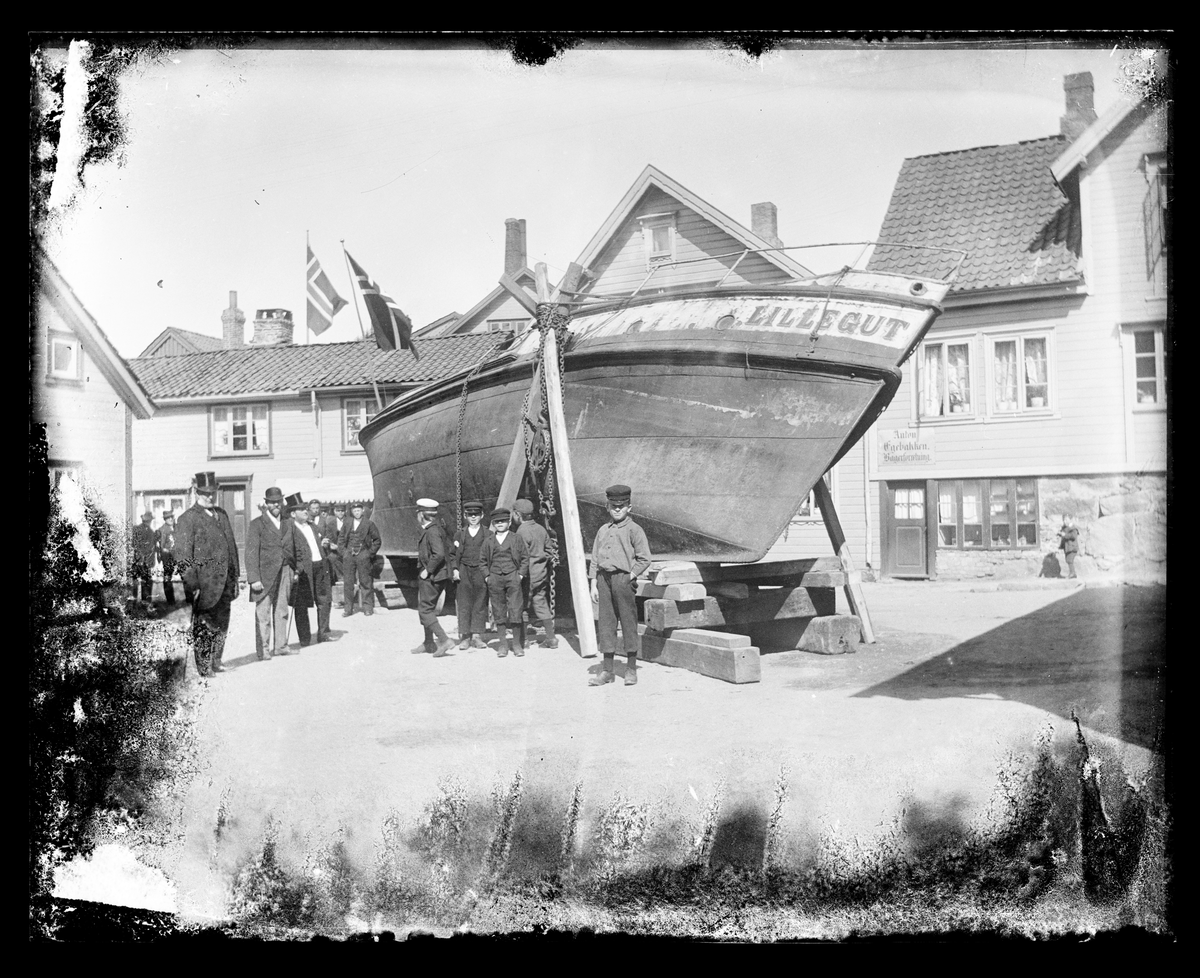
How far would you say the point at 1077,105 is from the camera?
3.82 meters

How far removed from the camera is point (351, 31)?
371 centimetres

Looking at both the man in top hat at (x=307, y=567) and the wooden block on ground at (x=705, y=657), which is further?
the man in top hat at (x=307, y=567)

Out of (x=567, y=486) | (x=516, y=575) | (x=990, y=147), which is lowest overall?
(x=516, y=575)

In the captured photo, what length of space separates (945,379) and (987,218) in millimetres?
961

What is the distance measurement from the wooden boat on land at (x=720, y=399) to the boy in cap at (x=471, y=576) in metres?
0.46

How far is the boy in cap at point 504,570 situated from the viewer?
515 cm

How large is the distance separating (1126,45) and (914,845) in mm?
3745

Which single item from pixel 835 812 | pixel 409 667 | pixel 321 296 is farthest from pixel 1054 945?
pixel 321 296

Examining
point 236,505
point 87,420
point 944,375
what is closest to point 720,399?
point 944,375

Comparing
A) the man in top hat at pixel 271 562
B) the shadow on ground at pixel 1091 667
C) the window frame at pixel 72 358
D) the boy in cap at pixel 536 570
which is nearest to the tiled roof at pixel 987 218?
the shadow on ground at pixel 1091 667

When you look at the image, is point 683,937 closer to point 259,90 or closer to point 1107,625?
point 1107,625

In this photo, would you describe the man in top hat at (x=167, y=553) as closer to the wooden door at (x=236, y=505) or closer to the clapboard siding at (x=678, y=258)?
the wooden door at (x=236, y=505)

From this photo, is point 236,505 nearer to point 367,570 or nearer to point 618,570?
point 367,570

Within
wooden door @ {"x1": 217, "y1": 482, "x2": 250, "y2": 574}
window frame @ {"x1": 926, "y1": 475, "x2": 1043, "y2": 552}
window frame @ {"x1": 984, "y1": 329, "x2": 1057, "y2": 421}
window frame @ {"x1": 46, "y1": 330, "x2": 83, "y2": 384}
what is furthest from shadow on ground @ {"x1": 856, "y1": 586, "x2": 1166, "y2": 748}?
window frame @ {"x1": 46, "y1": 330, "x2": 83, "y2": 384}
